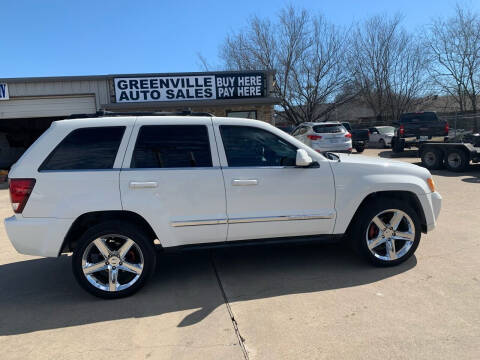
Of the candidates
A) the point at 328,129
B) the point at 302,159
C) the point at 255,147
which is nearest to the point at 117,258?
the point at 255,147

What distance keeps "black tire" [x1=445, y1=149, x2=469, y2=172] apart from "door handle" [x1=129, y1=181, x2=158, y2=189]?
35.1ft

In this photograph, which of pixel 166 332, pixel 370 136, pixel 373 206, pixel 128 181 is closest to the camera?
pixel 166 332

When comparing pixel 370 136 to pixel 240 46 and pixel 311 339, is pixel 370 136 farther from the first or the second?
pixel 311 339

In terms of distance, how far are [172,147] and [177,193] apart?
0.51 m

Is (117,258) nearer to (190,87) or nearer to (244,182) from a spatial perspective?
(244,182)

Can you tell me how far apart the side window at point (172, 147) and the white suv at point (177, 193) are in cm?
1

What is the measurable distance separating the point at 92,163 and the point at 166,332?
1.79m

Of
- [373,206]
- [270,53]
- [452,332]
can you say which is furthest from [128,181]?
[270,53]

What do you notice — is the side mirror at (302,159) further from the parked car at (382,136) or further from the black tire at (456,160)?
the parked car at (382,136)

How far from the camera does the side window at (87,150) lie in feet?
11.1

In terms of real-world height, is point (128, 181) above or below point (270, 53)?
below

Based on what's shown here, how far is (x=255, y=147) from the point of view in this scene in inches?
148

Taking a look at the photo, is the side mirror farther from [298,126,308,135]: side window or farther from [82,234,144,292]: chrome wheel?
[298,126,308,135]: side window

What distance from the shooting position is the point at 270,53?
28328 mm
